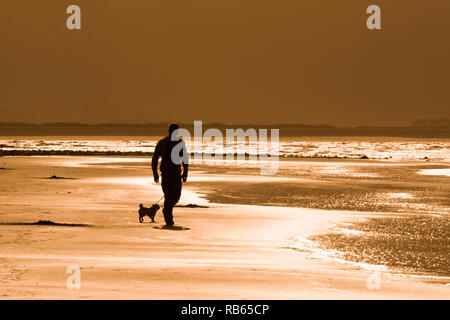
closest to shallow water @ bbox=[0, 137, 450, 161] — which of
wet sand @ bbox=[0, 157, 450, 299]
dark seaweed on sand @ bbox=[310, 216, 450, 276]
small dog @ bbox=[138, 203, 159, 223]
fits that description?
wet sand @ bbox=[0, 157, 450, 299]

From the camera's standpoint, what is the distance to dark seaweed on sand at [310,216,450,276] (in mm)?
9594

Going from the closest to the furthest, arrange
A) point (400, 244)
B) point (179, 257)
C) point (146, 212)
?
point (179, 257)
point (400, 244)
point (146, 212)

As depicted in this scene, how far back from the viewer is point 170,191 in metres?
13.0

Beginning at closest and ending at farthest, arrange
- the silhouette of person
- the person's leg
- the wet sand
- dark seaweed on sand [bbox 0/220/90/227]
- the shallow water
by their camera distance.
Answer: the wet sand, dark seaweed on sand [bbox 0/220/90/227], the silhouette of person, the person's leg, the shallow water

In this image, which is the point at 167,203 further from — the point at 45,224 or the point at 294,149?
the point at 294,149

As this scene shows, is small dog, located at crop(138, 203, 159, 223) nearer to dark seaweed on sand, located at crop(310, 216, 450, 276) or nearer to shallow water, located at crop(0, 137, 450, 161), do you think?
dark seaweed on sand, located at crop(310, 216, 450, 276)

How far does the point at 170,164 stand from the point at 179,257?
360 centimetres

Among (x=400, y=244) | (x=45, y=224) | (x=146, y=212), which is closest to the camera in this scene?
(x=400, y=244)

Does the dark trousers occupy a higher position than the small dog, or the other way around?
the dark trousers

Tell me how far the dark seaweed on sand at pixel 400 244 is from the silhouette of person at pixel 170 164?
8.58 ft

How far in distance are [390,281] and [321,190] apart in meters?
13.8

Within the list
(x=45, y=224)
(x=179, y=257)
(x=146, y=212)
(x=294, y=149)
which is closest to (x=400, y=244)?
(x=179, y=257)

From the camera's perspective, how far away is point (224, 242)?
10984 mm

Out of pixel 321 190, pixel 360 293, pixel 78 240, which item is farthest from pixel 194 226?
pixel 321 190
